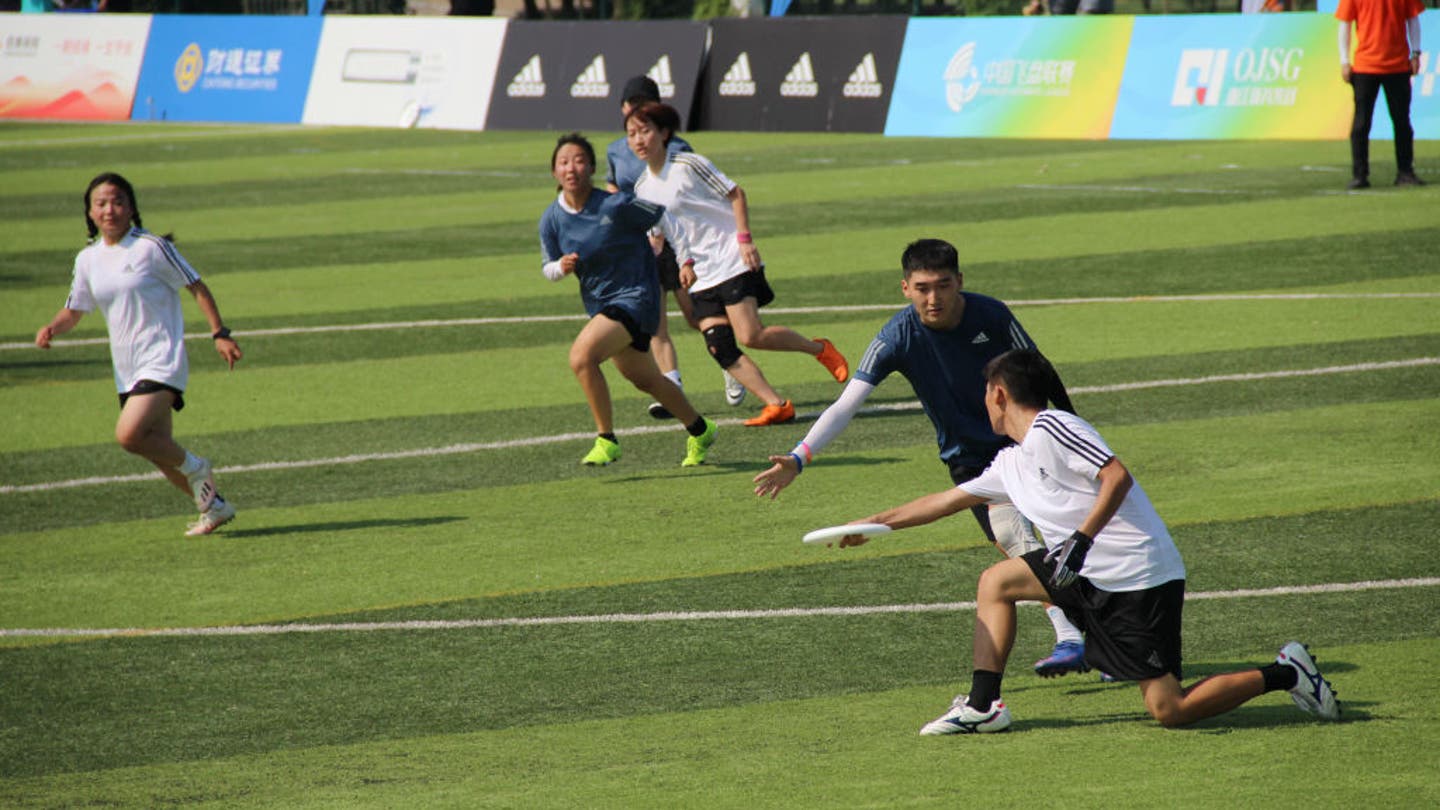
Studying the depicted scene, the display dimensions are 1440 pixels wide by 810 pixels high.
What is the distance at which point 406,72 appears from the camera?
38719mm

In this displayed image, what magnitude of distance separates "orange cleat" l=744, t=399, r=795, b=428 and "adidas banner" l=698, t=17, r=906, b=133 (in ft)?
65.2

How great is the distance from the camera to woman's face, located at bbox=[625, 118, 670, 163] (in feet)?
42.0

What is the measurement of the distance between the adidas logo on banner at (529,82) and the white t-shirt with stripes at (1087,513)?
30.3 m

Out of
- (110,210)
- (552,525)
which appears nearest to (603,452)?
(552,525)

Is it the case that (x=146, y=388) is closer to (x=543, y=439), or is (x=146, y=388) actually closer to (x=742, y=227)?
(x=543, y=439)

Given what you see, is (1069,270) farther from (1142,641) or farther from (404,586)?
(1142,641)

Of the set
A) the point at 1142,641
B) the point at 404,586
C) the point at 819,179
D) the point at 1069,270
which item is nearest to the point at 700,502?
the point at 404,586

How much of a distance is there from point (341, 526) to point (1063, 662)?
467 cm

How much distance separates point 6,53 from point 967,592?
40246 mm

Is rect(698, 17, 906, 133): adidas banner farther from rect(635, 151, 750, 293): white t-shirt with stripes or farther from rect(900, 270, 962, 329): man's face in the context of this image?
rect(900, 270, 962, 329): man's face

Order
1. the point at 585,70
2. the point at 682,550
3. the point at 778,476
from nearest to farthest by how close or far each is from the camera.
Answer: the point at 778,476
the point at 682,550
the point at 585,70

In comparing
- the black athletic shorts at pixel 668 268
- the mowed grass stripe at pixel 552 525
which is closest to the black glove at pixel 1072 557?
the mowed grass stripe at pixel 552 525

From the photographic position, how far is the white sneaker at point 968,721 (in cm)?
685

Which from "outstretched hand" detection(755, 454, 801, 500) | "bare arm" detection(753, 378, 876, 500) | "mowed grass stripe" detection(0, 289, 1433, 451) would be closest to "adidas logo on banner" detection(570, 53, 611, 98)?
"mowed grass stripe" detection(0, 289, 1433, 451)
